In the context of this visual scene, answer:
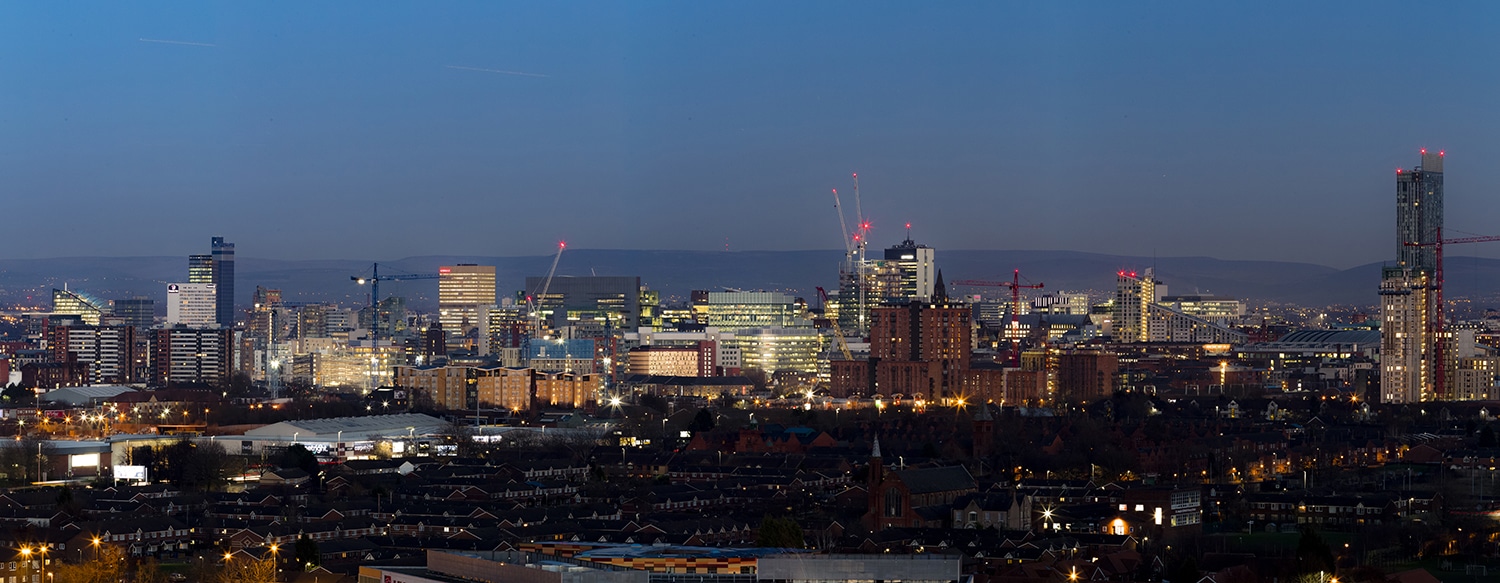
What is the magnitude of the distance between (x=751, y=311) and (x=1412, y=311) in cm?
6140

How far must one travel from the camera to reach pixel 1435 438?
71.3 m

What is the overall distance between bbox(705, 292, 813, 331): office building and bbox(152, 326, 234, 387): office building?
34.9 m

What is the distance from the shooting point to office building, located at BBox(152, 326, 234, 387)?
125562mm

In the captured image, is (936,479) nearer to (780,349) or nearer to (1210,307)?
(780,349)

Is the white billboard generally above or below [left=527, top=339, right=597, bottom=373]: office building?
below

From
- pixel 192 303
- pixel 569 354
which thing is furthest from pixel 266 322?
pixel 569 354

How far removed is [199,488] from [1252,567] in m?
26.8

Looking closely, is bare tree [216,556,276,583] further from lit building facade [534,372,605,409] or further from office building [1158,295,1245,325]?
office building [1158,295,1245,325]

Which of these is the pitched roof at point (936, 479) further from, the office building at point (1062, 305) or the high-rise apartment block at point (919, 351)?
the office building at point (1062, 305)

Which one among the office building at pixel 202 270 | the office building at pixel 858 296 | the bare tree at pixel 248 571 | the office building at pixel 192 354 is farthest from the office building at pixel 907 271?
the bare tree at pixel 248 571

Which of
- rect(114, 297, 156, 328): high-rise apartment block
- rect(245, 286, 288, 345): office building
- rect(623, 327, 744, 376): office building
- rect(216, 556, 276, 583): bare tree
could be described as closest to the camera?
rect(216, 556, 276, 583): bare tree

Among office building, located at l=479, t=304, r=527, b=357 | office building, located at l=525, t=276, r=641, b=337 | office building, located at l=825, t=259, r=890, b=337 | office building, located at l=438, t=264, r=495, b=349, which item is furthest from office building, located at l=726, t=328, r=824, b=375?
office building, located at l=438, t=264, r=495, b=349

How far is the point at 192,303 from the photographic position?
586 feet

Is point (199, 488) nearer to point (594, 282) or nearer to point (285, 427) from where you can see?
point (285, 427)
